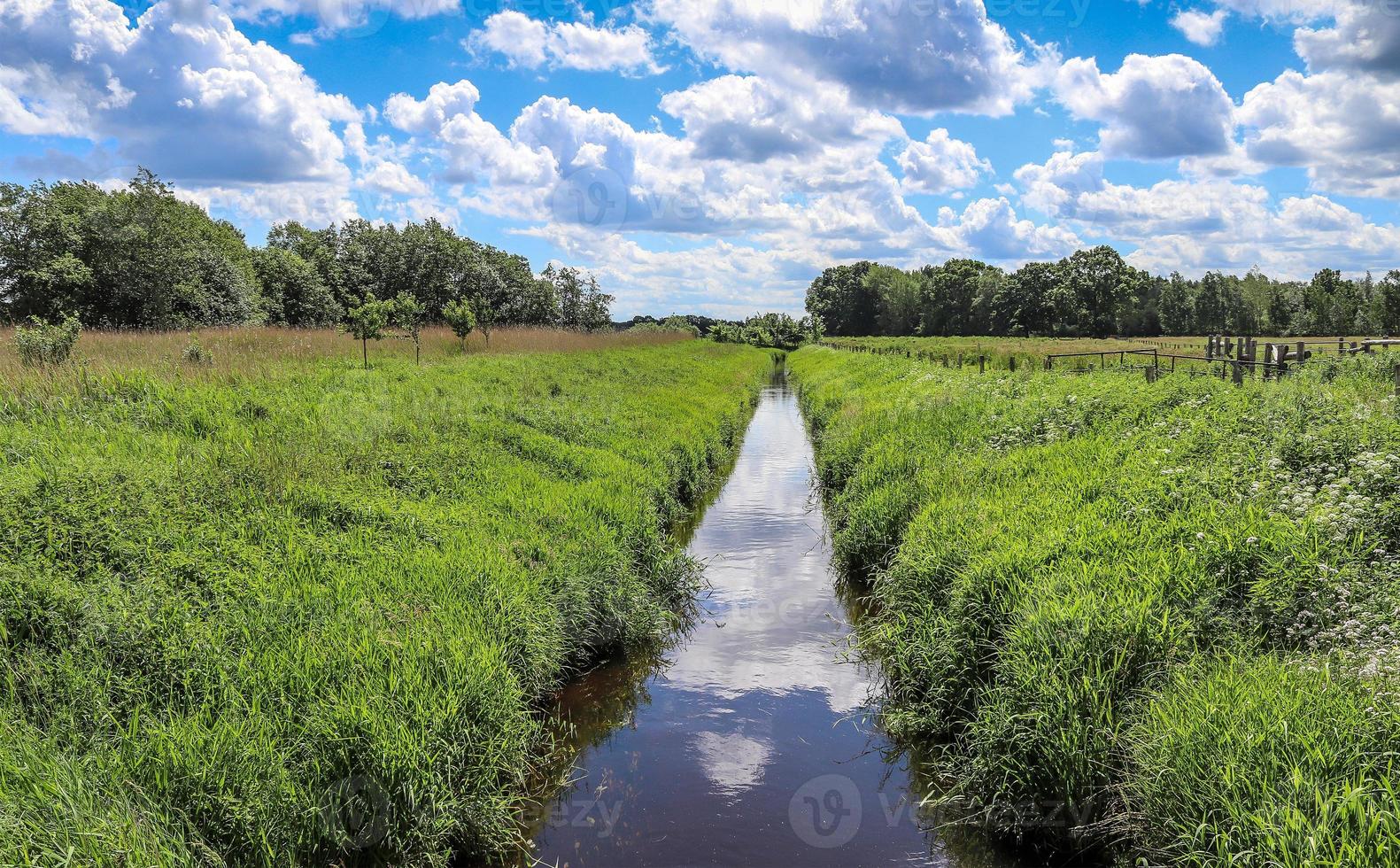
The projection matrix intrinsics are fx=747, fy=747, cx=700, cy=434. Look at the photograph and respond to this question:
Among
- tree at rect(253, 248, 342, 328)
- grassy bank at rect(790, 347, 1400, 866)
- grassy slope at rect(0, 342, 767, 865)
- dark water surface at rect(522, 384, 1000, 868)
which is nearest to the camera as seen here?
grassy bank at rect(790, 347, 1400, 866)

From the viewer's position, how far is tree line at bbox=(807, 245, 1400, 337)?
10438cm

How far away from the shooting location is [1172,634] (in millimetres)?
5328

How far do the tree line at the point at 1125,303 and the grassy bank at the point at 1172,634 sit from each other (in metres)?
105

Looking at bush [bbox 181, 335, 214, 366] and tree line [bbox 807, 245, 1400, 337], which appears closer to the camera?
bush [bbox 181, 335, 214, 366]

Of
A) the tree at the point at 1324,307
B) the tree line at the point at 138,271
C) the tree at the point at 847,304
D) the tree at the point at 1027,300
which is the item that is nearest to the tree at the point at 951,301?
the tree at the point at 1027,300

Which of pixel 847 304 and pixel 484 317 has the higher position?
pixel 847 304

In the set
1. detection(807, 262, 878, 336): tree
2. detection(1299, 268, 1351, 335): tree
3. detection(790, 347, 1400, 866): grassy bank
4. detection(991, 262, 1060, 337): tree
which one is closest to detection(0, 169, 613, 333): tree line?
detection(790, 347, 1400, 866): grassy bank

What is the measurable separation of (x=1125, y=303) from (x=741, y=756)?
119m

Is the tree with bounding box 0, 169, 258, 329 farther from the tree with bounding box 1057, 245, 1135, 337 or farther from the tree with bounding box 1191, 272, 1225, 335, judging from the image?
the tree with bounding box 1191, 272, 1225, 335

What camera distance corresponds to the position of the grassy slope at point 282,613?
4.00m

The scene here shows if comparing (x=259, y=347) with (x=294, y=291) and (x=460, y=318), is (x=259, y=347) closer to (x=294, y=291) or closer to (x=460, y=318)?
(x=460, y=318)

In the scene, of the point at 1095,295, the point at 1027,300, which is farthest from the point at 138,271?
the point at 1095,295

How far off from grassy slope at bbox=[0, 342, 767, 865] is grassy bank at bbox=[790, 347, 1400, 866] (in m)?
3.32

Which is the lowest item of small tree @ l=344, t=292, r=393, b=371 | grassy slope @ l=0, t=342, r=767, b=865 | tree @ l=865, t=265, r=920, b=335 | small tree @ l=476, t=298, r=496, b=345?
grassy slope @ l=0, t=342, r=767, b=865
